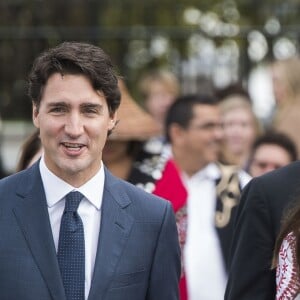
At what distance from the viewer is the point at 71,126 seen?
4578 mm

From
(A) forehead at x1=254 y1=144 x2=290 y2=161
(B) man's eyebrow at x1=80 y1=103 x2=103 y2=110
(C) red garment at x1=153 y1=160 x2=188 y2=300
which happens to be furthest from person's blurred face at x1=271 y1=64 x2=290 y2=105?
(B) man's eyebrow at x1=80 y1=103 x2=103 y2=110

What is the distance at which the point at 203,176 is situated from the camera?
7.80 metres

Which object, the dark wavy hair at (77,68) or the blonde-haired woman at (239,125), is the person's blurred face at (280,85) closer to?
the blonde-haired woman at (239,125)

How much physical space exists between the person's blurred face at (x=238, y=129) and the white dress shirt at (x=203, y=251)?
2397 mm

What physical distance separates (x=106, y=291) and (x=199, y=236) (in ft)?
9.76

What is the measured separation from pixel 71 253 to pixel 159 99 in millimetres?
7314

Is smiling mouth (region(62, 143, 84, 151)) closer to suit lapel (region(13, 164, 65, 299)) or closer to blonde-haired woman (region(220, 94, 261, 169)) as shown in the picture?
suit lapel (region(13, 164, 65, 299))

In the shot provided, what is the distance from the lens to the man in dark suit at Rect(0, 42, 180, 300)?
4.48 meters

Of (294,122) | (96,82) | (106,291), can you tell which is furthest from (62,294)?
(294,122)

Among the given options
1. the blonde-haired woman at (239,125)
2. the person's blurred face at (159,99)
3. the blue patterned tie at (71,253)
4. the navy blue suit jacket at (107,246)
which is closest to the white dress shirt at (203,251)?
the blonde-haired woman at (239,125)

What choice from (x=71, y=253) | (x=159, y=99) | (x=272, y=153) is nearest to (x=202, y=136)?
(x=272, y=153)

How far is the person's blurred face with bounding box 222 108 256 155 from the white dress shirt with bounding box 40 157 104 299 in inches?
208

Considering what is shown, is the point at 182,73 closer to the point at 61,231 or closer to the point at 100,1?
the point at 100,1

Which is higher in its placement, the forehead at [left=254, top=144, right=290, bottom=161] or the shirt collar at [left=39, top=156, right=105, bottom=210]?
the forehead at [left=254, top=144, right=290, bottom=161]
